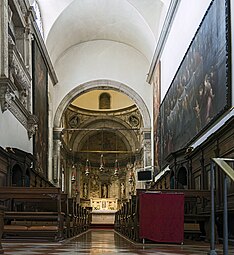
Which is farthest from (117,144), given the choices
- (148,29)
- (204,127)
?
(204,127)

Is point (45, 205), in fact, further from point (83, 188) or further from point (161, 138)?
point (83, 188)

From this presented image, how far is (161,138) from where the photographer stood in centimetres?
2198

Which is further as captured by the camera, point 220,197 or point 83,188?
point 83,188

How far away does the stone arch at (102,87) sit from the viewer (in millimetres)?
28172

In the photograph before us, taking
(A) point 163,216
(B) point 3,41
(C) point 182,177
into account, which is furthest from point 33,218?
(C) point 182,177

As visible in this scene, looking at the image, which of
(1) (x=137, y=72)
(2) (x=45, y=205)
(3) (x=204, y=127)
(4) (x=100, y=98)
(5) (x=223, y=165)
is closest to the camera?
(5) (x=223, y=165)

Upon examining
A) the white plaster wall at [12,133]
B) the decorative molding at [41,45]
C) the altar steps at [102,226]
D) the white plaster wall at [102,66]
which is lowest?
the altar steps at [102,226]

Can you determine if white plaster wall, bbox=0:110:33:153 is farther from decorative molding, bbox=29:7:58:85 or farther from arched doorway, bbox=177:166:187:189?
arched doorway, bbox=177:166:187:189

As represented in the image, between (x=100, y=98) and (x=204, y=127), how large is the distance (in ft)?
86.2

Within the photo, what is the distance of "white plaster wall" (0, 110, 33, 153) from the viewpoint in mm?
14414

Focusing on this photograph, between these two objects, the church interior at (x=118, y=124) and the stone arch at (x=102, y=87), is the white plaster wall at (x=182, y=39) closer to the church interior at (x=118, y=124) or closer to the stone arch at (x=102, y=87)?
the church interior at (x=118, y=124)

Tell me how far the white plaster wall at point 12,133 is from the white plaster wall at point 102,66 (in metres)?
10.5

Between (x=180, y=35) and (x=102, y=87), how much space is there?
38.3 ft

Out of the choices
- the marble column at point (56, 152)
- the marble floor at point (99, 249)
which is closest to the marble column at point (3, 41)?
the marble floor at point (99, 249)
